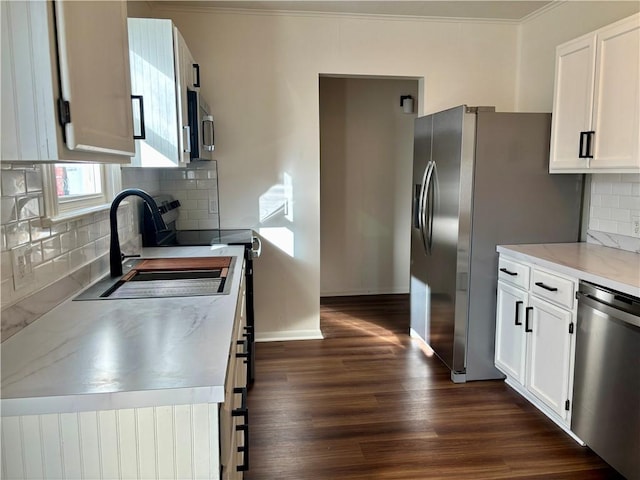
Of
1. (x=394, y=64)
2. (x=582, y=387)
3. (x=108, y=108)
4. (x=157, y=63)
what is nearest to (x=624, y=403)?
(x=582, y=387)

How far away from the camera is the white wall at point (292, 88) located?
3.61 metres

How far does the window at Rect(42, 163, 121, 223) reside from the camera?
161 centimetres

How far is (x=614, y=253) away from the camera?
107 inches

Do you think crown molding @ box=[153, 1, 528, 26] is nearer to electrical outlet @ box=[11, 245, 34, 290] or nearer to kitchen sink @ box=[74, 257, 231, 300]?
kitchen sink @ box=[74, 257, 231, 300]

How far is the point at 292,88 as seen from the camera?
370 centimetres

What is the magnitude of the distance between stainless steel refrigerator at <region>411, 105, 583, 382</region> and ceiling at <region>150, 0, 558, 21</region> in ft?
3.19

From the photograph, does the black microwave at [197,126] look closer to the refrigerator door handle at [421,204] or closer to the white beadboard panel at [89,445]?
the refrigerator door handle at [421,204]

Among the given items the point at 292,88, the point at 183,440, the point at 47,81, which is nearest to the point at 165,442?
the point at 183,440

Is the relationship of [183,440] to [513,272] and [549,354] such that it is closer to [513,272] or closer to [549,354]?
[549,354]

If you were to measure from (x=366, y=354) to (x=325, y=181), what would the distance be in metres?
2.18

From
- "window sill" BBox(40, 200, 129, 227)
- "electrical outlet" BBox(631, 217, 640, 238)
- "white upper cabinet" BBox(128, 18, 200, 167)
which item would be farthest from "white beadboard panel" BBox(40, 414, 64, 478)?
"electrical outlet" BBox(631, 217, 640, 238)

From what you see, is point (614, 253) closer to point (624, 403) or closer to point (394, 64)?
point (624, 403)

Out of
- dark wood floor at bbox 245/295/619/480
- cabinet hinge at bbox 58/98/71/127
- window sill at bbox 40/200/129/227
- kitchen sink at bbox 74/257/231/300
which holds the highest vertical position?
cabinet hinge at bbox 58/98/71/127

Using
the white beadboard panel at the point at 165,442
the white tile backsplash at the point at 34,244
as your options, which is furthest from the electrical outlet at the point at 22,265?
the white beadboard panel at the point at 165,442
